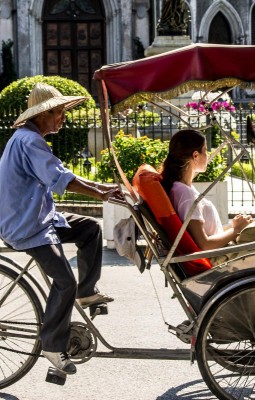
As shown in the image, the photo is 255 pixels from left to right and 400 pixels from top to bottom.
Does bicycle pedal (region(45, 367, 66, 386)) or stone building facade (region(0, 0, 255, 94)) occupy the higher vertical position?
stone building facade (region(0, 0, 255, 94))

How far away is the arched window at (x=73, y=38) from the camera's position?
35.1 meters

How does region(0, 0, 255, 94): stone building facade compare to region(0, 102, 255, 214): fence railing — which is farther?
region(0, 0, 255, 94): stone building facade

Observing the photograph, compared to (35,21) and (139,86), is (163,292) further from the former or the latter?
(35,21)

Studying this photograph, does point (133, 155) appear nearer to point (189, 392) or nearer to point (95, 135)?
point (95, 135)

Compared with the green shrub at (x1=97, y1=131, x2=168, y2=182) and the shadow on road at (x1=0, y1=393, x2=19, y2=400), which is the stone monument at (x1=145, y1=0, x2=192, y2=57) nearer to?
the green shrub at (x1=97, y1=131, x2=168, y2=182)

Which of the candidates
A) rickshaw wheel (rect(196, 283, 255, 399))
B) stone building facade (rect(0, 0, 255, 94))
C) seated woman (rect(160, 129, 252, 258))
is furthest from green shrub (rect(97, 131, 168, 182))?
stone building facade (rect(0, 0, 255, 94))

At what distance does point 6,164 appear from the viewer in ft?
18.6

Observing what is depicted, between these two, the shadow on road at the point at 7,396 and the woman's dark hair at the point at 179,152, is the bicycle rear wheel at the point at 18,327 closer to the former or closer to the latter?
the shadow on road at the point at 7,396

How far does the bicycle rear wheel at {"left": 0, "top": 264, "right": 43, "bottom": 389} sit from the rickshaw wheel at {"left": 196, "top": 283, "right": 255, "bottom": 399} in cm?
97

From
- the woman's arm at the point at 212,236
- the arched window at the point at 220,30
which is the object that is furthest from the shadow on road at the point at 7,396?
the arched window at the point at 220,30

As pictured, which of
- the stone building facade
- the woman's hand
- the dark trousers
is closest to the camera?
the dark trousers

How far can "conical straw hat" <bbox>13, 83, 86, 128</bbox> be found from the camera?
18.6ft

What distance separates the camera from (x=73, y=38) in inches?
1388

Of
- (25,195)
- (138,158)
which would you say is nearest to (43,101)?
(25,195)
